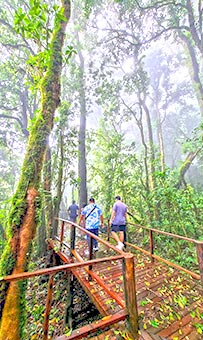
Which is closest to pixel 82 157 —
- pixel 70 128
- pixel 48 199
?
pixel 70 128

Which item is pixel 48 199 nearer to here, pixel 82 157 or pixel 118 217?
pixel 118 217

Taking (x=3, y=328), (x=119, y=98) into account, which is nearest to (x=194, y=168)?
(x=119, y=98)

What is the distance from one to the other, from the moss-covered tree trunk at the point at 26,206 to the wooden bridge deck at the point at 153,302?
3.17 ft

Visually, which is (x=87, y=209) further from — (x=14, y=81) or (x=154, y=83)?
(x=154, y=83)

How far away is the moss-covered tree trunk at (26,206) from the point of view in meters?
2.57

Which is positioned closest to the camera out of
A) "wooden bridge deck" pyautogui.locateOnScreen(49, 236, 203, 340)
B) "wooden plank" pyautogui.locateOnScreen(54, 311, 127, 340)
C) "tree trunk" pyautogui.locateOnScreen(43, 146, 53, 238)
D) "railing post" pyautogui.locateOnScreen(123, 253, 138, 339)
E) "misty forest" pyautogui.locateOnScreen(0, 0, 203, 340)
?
"wooden plank" pyautogui.locateOnScreen(54, 311, 127, 340)

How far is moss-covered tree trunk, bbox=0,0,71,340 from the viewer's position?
2.57 meters

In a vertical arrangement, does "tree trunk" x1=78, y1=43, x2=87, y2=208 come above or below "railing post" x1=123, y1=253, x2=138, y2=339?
above

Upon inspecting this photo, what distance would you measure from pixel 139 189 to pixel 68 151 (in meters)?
3.72

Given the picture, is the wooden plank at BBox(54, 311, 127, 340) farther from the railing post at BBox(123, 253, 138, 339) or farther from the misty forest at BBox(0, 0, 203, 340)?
the misty forest at BBox(0, 0, 203, 340)

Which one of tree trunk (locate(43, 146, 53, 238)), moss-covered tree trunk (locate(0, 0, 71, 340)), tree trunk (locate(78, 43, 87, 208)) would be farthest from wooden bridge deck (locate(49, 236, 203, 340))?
tree trunk (locate(78, 43, 87, 208))

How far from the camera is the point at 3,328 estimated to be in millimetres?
2475

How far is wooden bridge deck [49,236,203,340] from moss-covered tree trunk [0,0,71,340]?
38.1 inches

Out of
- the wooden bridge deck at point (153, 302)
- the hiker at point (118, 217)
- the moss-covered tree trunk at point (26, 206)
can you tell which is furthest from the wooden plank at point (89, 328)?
the hiker at point (118, 217)
